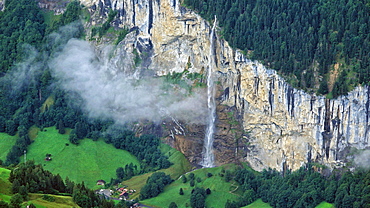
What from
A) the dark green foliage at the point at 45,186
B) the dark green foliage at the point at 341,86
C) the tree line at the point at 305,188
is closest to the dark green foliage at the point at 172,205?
the tree line at the point at 305,188

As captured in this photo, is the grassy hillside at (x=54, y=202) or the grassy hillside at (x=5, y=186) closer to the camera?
the grassy hillside at (x=5, y=186)

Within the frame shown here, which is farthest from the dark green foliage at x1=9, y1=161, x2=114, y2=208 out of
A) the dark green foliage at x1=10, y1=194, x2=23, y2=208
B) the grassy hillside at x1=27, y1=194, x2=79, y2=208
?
the dark green foliage at x1=10, y1=194, x2=23, y2=208

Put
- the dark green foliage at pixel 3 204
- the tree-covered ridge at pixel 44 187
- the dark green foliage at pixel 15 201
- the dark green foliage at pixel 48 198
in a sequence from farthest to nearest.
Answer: the tree-covered ridge at pixel 44 187 < the dark green foliage at pixel 48 198 < the dark green foliage at pixel 15 201 < the dark green foliage at pixel 3 204

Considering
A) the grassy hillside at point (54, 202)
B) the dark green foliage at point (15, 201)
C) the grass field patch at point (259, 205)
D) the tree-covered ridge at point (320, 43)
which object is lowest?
the grass field patch at point (259, 205)

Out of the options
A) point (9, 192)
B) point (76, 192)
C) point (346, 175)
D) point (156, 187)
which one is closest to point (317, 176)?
point (346, 175)

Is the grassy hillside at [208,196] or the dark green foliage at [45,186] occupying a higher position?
the dark green foliage at [45,186]

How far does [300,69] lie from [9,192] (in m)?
62.3

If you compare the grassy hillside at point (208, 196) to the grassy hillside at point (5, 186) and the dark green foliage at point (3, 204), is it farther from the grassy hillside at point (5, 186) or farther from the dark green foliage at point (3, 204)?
the dark green foliage at point (3, 204)

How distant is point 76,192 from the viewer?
168 meters

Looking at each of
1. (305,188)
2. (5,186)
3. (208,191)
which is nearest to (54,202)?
(5,186)

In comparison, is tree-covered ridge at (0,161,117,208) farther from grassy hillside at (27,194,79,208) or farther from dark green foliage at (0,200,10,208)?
dark green foliage at (0,200,10,208)

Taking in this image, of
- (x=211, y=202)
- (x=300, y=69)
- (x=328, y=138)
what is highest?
(x=300, y=69)

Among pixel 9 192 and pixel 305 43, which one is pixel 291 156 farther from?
pixel 9 192

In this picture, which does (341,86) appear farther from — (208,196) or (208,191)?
(208,196)
